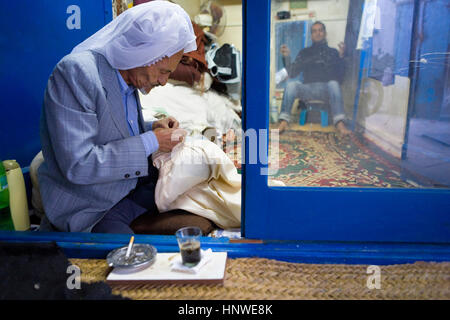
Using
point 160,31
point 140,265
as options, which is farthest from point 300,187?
point 160,31

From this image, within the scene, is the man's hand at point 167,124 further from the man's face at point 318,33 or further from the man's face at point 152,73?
the man's face at point 318,33

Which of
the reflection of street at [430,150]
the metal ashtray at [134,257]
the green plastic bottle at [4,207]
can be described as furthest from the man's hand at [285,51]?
the green plastic bottle at [4,207]

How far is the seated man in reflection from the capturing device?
1.05m

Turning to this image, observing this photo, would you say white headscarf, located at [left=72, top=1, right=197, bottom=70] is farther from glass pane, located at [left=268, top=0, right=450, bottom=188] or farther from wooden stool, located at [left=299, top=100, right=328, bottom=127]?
wooden stool, located at [left=299, top=100, right=328, bottom=127]

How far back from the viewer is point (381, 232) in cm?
114

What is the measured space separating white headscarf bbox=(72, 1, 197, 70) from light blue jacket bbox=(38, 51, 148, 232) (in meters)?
0.06

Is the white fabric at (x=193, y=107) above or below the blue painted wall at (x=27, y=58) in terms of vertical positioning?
below

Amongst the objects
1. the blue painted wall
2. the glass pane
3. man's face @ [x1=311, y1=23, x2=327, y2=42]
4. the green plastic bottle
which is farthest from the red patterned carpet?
the blue painted wall

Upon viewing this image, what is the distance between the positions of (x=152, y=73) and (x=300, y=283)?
3.61ft

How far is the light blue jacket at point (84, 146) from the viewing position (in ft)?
4.16

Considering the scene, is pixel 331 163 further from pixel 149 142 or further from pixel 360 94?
pixel 149 142

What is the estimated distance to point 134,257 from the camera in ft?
3.42

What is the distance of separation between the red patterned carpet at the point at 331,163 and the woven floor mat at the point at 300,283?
276 mm

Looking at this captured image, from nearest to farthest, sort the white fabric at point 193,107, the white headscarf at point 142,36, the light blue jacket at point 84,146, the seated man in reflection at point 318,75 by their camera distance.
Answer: the seated man in reflection at point 318,75 → the light blue jacket at point 84,146 → the white headscarf at point 142,36 → the white fabric at point 193,107
